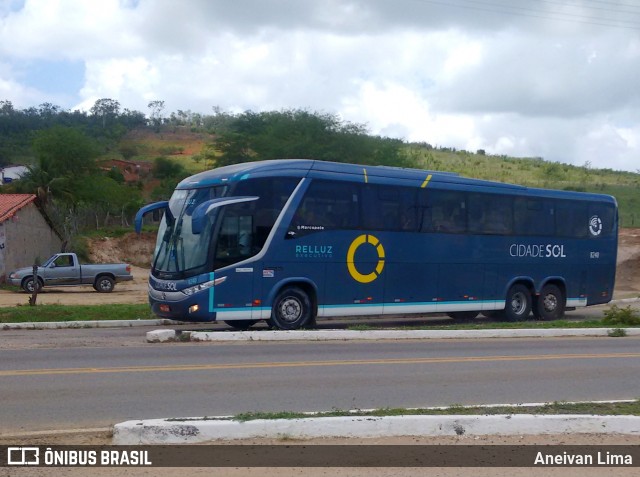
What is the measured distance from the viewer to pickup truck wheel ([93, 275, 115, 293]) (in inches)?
1393

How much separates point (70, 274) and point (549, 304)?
19966 millimetres

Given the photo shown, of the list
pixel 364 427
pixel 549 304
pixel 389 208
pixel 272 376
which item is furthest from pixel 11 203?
pixel 364 427

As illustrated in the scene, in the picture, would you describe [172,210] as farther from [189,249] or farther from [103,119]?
[103,119]

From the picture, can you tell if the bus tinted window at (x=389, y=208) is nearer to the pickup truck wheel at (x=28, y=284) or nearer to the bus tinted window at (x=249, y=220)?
the bus tinted window at (x=249, y=220)

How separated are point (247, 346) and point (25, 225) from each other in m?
→ 27.4

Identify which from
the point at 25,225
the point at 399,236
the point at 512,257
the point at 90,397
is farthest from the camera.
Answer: the point at 25,225

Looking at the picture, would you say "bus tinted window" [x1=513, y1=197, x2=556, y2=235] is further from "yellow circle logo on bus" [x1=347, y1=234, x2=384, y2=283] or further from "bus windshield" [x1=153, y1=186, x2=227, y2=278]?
"bus windshield" [x1=153, y1=186, x2=227, y2=278]

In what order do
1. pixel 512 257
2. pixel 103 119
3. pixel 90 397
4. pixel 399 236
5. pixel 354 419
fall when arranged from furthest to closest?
pixel 103 119
pixel 512 257
pixel 399 236
pixel 90 397
pixel 354 419

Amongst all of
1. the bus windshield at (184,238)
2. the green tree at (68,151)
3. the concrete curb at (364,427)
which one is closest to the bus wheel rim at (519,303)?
the bus windshield at (184,238)

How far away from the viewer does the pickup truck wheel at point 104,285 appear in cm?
3538

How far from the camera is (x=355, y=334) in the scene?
17.9 m

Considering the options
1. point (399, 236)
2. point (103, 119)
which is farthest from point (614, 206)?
point (103, 119)

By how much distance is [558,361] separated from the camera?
14.7m

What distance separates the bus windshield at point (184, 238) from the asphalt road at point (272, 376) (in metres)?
1.89
